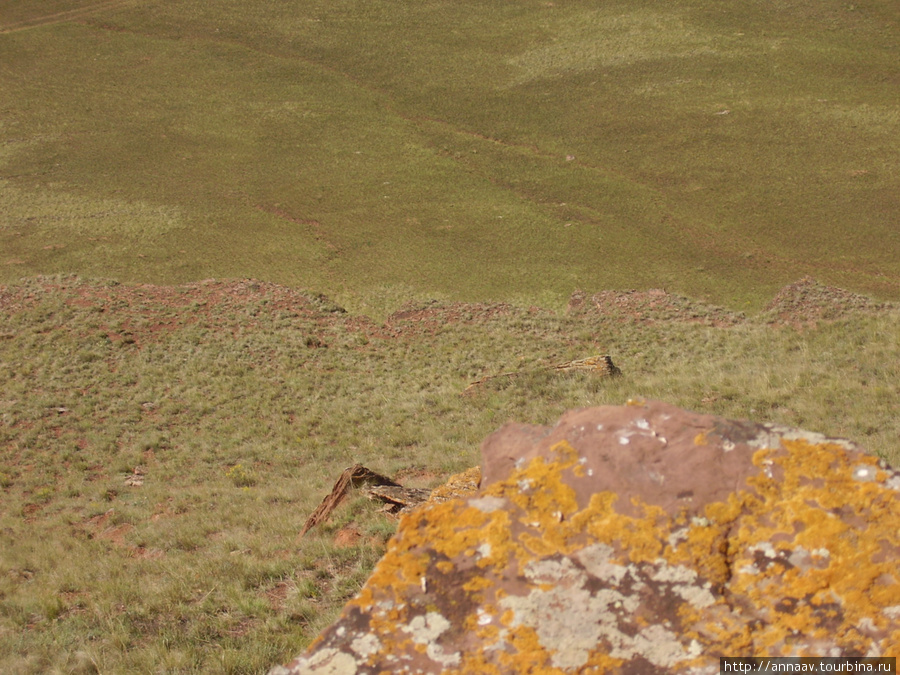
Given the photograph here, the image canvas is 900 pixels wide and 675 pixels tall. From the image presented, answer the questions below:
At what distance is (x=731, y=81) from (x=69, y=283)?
1126 inches

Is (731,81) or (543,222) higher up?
(731,81)

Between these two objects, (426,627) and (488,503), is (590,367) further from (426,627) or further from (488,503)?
(426,627)

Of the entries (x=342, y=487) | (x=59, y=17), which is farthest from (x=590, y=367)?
(x=59, y=17)

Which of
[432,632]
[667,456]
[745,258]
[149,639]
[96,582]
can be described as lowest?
[745,258]

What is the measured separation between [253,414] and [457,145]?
19.2 metres

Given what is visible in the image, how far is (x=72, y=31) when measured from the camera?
42500 millimetres

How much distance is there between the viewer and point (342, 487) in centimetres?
893

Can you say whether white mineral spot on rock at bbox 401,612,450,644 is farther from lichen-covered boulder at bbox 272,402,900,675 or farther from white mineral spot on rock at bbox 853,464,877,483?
white mineral spot on rock at bbox 853,464,877,483

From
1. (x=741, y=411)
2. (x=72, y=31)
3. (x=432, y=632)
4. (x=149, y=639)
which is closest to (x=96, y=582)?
(x=149, y=639)

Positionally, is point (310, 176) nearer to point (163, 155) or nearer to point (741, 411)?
point (163, 155)

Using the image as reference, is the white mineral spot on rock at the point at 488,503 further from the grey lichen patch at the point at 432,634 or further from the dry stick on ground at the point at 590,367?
the dry stick on ground at the point at 590,367

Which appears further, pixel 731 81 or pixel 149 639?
pixel 731 81

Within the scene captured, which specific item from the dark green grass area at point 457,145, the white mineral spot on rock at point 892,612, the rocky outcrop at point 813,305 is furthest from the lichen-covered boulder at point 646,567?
the dark green grass area at point 457,145

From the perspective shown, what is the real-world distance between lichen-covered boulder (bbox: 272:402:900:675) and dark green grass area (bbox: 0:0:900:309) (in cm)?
1696
